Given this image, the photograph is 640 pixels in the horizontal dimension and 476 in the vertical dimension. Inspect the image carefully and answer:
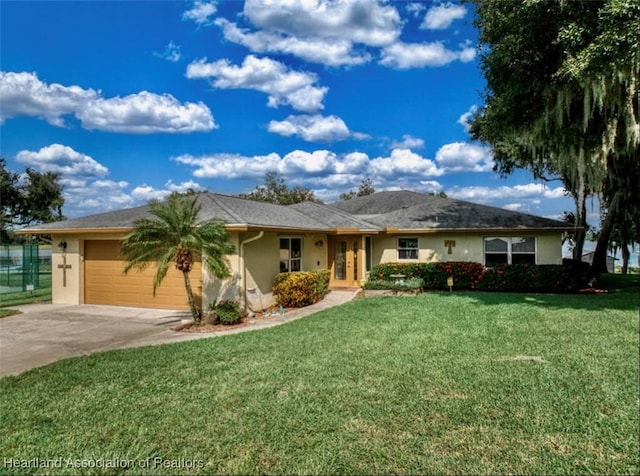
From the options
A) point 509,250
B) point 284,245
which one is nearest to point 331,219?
point 284,245

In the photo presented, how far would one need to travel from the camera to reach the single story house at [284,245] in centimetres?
1143

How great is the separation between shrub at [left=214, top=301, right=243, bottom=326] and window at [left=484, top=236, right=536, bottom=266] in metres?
10.6

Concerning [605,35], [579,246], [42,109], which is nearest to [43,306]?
[42,109]

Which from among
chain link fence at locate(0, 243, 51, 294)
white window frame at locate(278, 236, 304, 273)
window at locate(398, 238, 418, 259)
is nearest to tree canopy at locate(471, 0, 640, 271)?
window at locate(398, 238, 418, 259)

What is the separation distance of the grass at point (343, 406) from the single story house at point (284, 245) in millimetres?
3947

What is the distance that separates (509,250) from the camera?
15.6 m

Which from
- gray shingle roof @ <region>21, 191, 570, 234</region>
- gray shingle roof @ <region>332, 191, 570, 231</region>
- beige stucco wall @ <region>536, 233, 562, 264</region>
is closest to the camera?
gray shingle roof @ <region>21, 191, 570, 234</region>

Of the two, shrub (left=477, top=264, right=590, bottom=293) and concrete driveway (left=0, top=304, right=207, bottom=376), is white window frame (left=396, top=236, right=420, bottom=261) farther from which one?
concrete driveway (left=0, top=304, right=207, bottom=376)

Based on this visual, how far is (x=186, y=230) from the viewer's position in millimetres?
9297

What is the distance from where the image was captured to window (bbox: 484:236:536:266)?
15461mm

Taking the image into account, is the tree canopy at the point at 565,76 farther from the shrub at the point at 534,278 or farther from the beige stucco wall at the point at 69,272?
the beige stucco wall at the point at 69,272

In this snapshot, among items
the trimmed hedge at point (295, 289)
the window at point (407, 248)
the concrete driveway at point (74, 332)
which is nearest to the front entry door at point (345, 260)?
the window at point (407, 248)

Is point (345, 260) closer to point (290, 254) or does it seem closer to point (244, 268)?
point (290, 254)

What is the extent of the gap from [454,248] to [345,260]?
4.55 meters
